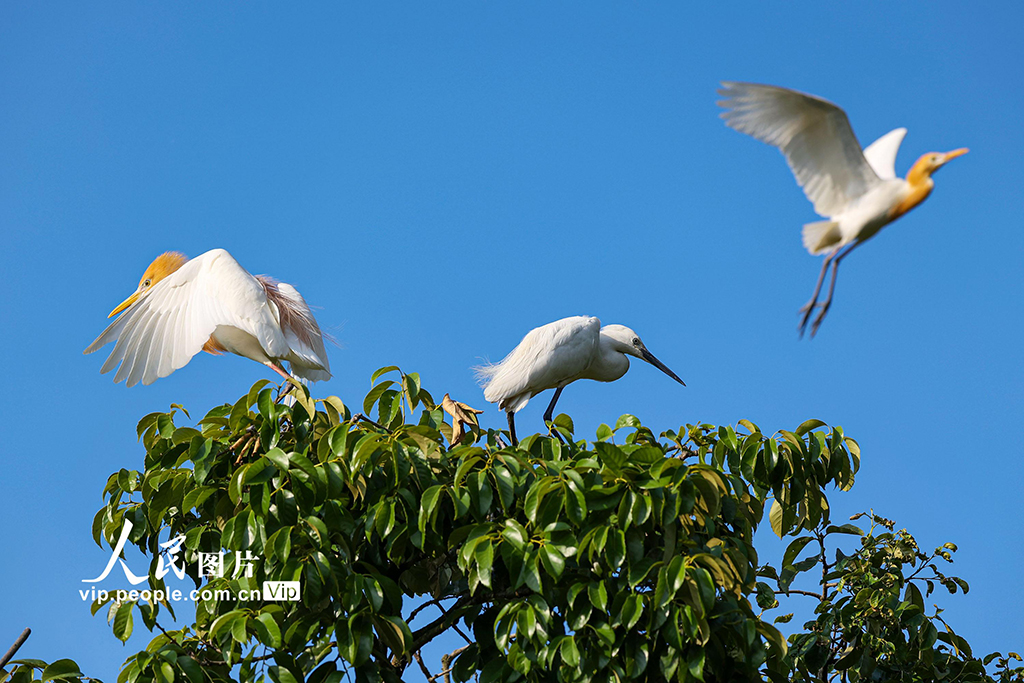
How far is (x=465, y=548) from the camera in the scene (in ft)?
12.6

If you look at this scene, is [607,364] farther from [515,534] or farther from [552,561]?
[552,561]

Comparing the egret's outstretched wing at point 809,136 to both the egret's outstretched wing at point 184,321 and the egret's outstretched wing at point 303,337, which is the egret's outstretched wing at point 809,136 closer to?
the egret's outstretched wing at point 184,321

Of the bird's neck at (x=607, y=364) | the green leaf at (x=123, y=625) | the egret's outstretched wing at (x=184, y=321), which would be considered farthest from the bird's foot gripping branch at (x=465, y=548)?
the bird's neck at (x=607, y=364)

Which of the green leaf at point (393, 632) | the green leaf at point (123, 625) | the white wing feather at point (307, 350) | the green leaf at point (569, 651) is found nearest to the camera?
the green leaf at point (569, 651)

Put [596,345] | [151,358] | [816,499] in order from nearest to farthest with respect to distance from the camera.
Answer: [816,499]
[151,358]
[596,345]

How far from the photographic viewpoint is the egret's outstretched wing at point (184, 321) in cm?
551

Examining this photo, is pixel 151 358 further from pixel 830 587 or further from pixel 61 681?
pixel 830 587

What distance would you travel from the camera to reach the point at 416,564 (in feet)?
14.2

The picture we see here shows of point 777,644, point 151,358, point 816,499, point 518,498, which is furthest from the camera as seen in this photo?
point 151,358

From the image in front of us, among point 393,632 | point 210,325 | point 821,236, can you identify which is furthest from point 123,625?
point 821,236

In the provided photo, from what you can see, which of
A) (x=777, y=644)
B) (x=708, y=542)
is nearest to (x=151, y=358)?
(x=708, y=542)

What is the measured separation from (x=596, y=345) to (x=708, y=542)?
4030mm

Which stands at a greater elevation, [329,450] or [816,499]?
[329,450]

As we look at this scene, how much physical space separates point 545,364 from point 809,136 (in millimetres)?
5468
